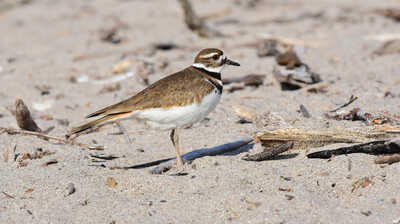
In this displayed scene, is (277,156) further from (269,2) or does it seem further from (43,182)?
(269,2)

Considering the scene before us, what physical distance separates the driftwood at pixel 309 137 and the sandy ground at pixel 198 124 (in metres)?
0.10

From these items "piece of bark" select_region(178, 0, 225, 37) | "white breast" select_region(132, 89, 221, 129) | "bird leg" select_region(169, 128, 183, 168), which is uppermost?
"white breast" select_region(132, 89, 221, 129)

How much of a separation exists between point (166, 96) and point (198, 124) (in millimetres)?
1368

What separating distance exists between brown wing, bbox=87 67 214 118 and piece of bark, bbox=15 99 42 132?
109 cm

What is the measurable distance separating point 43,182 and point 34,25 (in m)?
7.93

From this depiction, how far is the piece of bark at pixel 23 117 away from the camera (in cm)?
583

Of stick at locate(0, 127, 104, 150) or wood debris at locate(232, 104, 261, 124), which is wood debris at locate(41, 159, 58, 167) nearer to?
stick at locate(0, 127, 104, 150)

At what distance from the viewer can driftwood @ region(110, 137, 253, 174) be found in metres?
5.17

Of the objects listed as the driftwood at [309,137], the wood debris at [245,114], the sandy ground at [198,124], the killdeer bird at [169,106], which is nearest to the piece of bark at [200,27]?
the sandy ground at [198,124]

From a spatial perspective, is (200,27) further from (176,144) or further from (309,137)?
(309,137)

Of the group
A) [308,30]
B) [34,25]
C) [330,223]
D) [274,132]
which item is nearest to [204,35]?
[308,30]

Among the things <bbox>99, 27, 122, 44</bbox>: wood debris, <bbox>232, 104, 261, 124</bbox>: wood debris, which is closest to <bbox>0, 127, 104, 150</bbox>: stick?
<bbox>232, 104, 261, 124</bbox>: wood debris

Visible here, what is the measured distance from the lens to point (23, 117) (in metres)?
5.90

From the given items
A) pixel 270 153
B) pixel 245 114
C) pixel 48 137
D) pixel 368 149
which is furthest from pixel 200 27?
pixel 368 149
